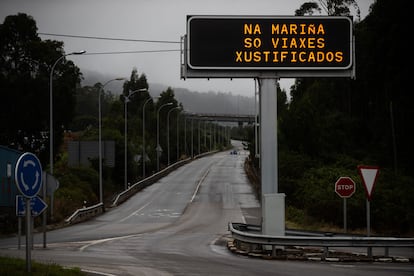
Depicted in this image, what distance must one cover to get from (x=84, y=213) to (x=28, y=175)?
35551 millimetres

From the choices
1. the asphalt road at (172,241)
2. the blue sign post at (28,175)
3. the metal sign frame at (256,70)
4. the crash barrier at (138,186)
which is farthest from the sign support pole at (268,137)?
the crash barrier at (138,186)

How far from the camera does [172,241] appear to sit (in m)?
27.8

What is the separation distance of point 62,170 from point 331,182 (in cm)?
2687

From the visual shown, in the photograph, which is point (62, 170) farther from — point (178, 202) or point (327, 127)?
point (327, 127)

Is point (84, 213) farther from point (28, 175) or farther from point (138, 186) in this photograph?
point (28, 175)

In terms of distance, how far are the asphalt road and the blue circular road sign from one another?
5.61 m

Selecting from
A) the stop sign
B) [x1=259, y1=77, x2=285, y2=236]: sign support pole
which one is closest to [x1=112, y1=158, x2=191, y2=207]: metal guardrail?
[x1=259, y1=77, x2=285, y2=236]: sign support pole

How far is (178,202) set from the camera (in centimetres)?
5556

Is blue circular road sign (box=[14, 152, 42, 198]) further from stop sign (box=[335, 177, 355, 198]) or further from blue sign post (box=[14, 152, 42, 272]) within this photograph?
stop sign (box=[335, 177, 355, 198])

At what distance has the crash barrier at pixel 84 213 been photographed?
42.0 metres

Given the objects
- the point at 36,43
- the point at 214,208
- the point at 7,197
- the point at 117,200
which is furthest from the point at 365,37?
the point at 7,197

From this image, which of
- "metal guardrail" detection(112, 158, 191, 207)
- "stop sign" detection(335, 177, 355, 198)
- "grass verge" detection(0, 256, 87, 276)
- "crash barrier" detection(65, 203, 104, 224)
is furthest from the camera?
"metal guardrail" detection(112, 158, 191, 207)

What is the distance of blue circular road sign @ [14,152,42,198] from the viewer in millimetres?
9953

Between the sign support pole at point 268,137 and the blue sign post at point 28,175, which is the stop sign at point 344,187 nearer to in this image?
the sign support pole at point 268,137
